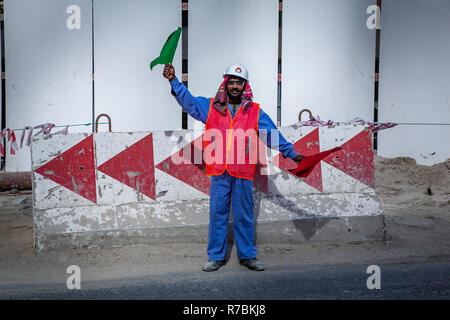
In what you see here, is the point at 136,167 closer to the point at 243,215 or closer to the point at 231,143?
the point at 231,143

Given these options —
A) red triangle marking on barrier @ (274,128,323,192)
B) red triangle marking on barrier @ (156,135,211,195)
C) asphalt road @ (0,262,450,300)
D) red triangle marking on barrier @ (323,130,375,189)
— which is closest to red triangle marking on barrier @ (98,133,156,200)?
red triangle marking on barrier @ (156,135,211,195)

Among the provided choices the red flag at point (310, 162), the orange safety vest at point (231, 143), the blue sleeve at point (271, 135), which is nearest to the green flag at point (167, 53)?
the orange safety vest at point (231, 143)

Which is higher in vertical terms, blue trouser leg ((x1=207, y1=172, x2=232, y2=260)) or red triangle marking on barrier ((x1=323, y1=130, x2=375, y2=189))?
red triangle marking on barrier ((x1=323, y1=130, x2=375, y2=189))

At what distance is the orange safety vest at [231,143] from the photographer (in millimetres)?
3863

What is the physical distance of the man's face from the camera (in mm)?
3955

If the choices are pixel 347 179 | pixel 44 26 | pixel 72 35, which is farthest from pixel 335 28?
pixel 44 26

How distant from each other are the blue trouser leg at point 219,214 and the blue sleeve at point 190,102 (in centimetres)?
63

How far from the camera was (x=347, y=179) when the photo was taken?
468 cm

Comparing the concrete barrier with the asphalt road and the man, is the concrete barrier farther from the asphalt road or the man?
the asphalt road

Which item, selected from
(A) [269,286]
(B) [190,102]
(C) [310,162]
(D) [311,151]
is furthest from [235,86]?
(A) [269,286]

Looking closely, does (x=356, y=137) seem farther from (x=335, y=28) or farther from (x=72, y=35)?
(x=72, y=35)

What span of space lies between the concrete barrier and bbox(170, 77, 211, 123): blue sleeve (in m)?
0.45

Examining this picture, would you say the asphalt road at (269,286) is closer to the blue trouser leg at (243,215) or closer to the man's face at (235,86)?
the blue trouser leg at (243,215)
